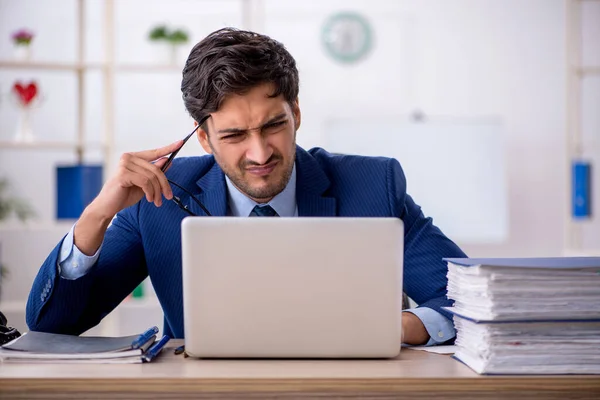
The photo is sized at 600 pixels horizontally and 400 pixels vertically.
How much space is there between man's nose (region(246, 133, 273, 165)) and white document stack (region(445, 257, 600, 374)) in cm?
68

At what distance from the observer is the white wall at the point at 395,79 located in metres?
5.20

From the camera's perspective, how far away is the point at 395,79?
17.3 feet

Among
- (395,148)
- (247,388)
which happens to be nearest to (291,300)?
(247,388)

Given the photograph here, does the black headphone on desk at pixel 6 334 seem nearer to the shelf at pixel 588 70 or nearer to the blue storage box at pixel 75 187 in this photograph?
the blue storage box at pixel 75 187

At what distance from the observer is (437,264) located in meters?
1.76

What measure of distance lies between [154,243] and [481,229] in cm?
339

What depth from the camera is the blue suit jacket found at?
1.72m

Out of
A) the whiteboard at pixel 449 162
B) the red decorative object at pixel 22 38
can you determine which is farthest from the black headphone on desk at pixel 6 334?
the whiteboard at pixel 449 162

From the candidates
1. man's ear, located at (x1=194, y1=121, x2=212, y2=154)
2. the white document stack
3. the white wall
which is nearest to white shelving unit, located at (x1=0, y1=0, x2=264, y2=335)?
the white wall

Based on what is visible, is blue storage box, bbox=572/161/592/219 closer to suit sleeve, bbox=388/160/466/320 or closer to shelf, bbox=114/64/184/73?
shelf, bbox=114/64/184/73

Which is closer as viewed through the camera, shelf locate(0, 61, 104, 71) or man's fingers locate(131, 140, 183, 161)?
man's fingers locate(131, 140, 183, 161)

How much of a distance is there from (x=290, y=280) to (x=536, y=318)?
38 cm

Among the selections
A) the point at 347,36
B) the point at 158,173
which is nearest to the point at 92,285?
the point at 158,173

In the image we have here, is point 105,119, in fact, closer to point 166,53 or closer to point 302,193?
point 166,53
